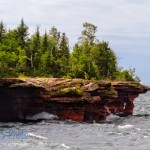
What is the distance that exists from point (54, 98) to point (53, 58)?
3772cm

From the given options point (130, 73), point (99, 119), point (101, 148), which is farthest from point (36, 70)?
point (101, 148)

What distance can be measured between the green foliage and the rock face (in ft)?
35.8

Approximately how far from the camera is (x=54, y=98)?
61.8 meters

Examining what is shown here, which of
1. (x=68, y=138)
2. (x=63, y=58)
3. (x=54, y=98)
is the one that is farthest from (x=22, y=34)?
(x=68, y=138)

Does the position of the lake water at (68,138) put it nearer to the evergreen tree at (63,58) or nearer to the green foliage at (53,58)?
the green foliage at (53,58)

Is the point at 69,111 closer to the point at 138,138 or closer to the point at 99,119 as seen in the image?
the point at 99,119

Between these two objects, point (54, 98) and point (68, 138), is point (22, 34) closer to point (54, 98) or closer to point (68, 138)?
point (54, 98)

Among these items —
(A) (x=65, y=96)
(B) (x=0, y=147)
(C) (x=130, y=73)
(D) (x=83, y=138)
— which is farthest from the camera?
(C) (x=130, y=73)

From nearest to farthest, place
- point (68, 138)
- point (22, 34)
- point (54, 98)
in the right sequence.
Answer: point (68, 138), point (54, 98), point (22, 34)

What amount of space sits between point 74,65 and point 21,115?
3994 cm

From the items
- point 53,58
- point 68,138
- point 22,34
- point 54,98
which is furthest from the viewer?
point 22,34

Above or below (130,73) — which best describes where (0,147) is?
below

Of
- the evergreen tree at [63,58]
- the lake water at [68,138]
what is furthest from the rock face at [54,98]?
the evergreen tree at [63,58]

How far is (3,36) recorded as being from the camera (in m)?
107
